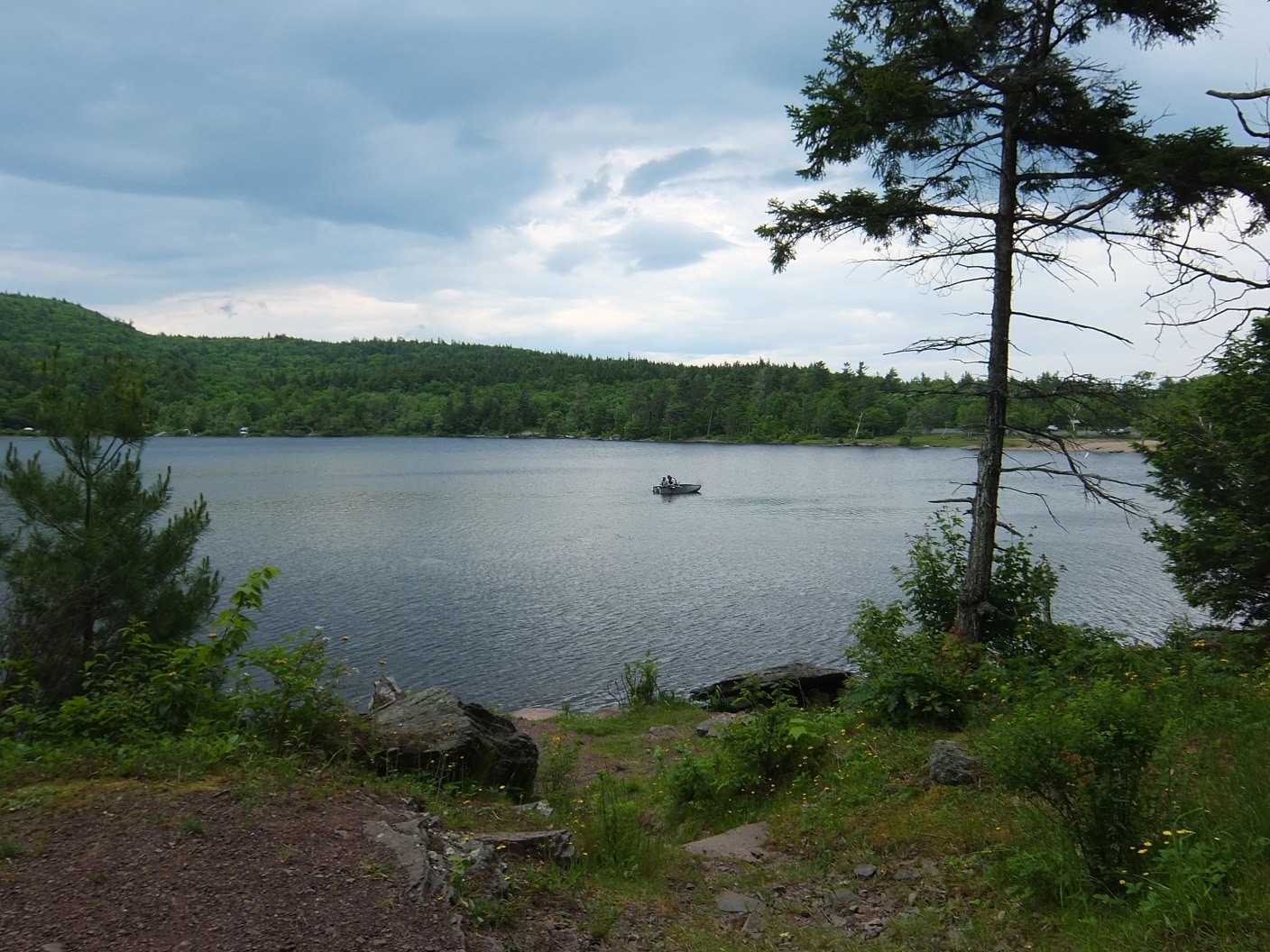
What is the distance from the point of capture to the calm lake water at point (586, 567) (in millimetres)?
21516

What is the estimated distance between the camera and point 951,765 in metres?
7.37

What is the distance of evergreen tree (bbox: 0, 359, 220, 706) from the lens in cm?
1026

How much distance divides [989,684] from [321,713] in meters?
7.77

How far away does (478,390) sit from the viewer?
190 meters

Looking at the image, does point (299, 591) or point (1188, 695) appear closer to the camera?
point (1188, 695)

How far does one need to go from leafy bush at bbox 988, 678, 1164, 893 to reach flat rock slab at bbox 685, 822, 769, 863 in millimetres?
2722

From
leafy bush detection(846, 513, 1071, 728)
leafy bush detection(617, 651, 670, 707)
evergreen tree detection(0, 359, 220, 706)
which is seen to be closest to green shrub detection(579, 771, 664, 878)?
leafy bush detection(846, 513, 1071, 728)

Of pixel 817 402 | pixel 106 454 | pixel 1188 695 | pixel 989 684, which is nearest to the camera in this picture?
pixel 1188 695

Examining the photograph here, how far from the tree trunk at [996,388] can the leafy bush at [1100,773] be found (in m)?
6.10

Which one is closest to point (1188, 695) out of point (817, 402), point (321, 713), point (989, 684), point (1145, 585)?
point (989, 684)

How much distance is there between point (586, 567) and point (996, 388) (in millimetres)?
25208

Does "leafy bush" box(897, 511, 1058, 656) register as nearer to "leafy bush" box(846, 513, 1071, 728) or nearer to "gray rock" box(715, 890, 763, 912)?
"leafy bush" box(846, 513, 1071, 728)

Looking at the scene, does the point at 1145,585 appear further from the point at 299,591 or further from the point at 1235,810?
the point at 299,591

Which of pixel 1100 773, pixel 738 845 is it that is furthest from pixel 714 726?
pixel 1100 773
